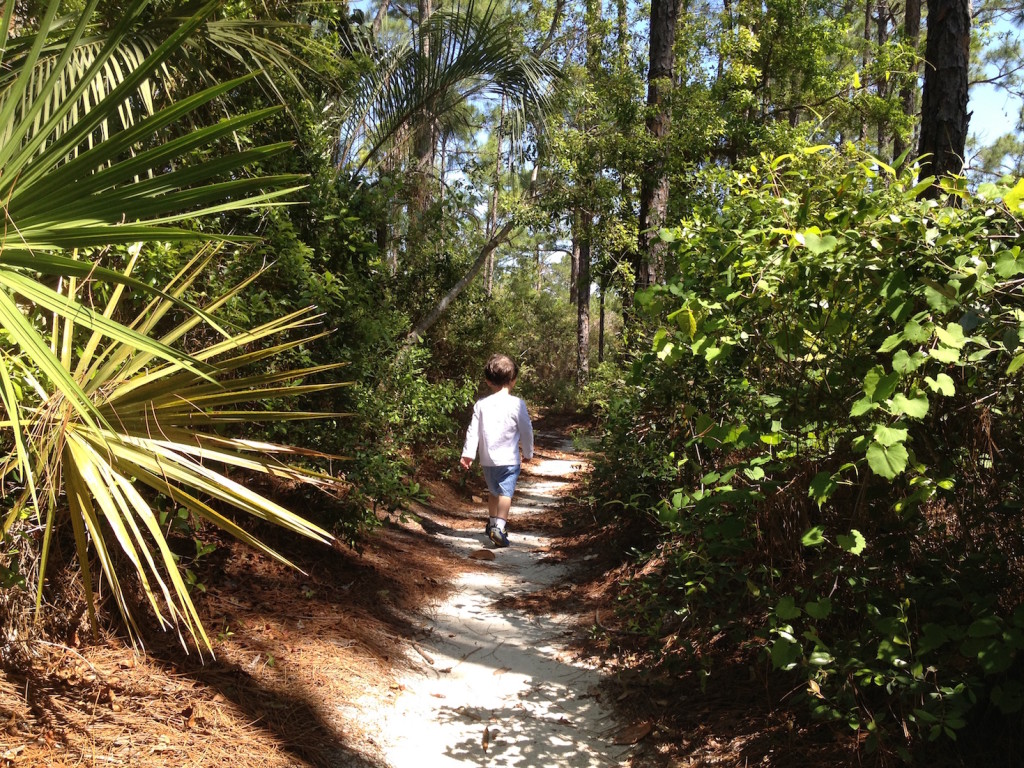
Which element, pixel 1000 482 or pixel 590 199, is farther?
pixel 590 199

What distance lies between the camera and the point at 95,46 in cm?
379

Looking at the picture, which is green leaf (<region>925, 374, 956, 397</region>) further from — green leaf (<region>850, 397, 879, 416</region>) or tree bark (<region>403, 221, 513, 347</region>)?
tree bark (<region>403, 221, 513, 347</region>)

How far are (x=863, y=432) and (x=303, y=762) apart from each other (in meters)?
2.43

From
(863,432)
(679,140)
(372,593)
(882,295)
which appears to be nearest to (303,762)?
(372,593)

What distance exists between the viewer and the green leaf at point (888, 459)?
1856 millimetres

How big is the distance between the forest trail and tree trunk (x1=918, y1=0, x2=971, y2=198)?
3.57 m

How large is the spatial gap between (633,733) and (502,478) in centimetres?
314

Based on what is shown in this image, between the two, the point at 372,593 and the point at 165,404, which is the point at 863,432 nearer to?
the point at 165,404

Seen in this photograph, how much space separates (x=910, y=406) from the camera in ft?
6.10

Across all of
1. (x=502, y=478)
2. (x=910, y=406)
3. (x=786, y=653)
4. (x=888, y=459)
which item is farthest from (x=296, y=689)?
(x=502, y=478)

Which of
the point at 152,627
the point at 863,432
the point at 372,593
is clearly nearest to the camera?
the point at 863,432

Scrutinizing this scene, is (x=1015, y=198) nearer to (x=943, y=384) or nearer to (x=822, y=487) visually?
(x=943, y=384)

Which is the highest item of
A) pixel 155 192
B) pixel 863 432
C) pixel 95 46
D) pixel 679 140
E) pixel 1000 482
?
pixel 679 140

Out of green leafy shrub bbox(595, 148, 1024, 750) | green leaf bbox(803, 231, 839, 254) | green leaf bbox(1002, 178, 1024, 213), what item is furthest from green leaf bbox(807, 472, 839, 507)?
green leaf bbox(1002, 178, 1024, 213)
